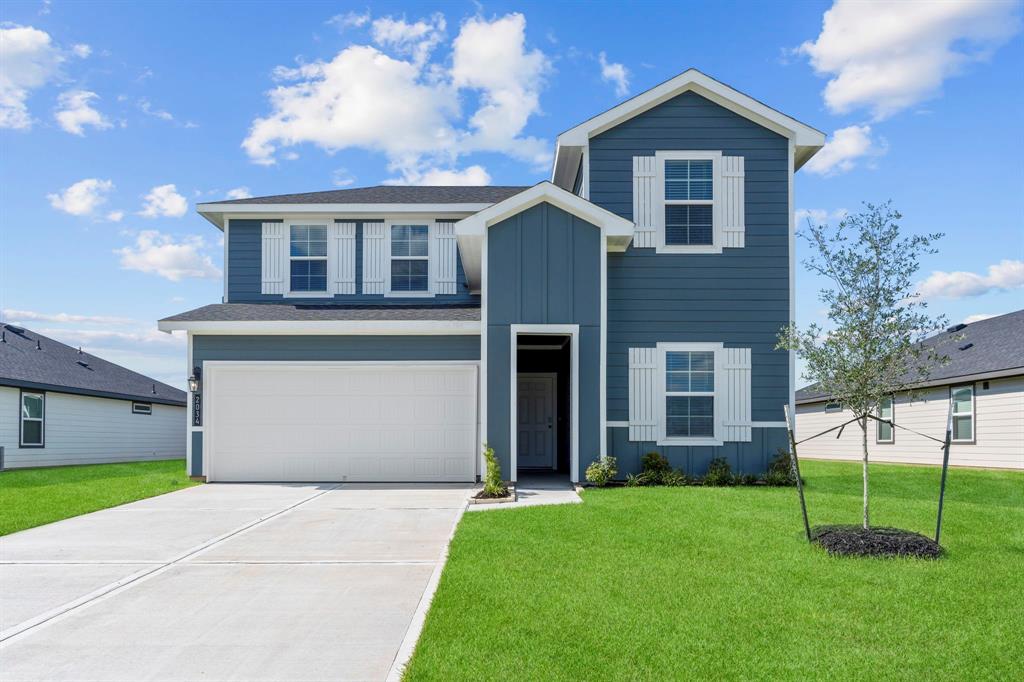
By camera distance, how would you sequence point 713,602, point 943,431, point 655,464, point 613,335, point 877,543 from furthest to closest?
point 943,431
point 613,335
point 655,464
point 877,543
point 713,602

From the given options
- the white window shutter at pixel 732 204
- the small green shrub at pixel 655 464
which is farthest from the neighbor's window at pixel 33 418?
the white window shutter at pixel 732 204

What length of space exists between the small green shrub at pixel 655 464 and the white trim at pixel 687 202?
12.3 ft

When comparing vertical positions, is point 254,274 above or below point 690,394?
above

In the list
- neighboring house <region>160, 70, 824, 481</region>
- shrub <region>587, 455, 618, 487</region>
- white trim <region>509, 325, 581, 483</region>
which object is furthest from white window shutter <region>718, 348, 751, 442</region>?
white trim <region>509, 325, 581, 483</region>

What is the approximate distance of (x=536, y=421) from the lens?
17125 mm

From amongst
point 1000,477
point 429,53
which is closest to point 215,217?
point 429,53

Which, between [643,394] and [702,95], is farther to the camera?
[702,95]

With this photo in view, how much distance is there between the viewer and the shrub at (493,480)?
39.1ft

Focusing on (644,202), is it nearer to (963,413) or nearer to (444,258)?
(444,258)

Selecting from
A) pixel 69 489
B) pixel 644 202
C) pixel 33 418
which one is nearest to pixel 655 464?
pixel 644 202

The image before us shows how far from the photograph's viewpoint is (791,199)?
48.1ft

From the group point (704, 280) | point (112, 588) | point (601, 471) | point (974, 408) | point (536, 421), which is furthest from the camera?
point (974, 408)

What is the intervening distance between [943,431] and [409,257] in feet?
47.2

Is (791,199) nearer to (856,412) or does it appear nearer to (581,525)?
(856,412)
